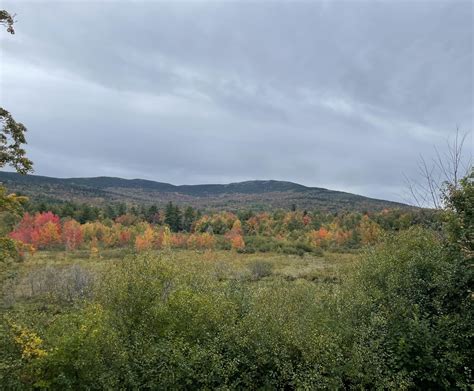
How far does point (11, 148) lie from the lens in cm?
1430

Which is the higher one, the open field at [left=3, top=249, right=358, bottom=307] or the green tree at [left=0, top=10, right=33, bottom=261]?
the green tree at [left=0, top=10, right=33, bottom=261]

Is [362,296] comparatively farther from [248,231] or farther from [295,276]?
[248,231]

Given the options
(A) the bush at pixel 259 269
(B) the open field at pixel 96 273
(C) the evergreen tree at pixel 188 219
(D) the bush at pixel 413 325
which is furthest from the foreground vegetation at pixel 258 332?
(C) the evergreen tree at pixel 188 219

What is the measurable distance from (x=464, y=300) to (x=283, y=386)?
7334mm

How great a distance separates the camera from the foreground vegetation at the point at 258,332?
11.0m

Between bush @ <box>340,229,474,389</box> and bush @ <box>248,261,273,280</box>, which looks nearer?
bush @ <box>340,229,474,389</box>

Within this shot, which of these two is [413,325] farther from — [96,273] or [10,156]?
[96,273]

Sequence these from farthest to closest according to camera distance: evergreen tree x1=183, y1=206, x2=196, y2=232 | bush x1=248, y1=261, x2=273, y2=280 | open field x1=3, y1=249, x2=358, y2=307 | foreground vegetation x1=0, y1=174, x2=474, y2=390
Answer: evergreen tree x1=183, y1=206, x2=196, y2=232 < bush x1=248, y1=261, x2=273, y2=280 < open field x1=3, y1=249, x2=358, y2=307 < foreground vegetation x1=0, y1=174, x2=474, y2=390

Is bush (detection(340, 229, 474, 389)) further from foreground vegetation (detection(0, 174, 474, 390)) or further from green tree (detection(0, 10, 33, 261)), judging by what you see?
green tree (detection(0, 10, 33, 261))

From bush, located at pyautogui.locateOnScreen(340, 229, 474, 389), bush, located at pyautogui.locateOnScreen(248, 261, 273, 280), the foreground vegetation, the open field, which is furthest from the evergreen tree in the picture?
bush, located at pyautogui.locateOnScreen(340, 229, 474, 389)

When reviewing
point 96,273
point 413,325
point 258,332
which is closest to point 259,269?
point 96,273

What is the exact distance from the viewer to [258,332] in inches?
485

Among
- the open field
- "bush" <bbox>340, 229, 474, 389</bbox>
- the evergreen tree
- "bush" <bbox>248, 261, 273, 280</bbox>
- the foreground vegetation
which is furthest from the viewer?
the evergreen tree

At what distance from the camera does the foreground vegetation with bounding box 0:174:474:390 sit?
11016 millimetres
